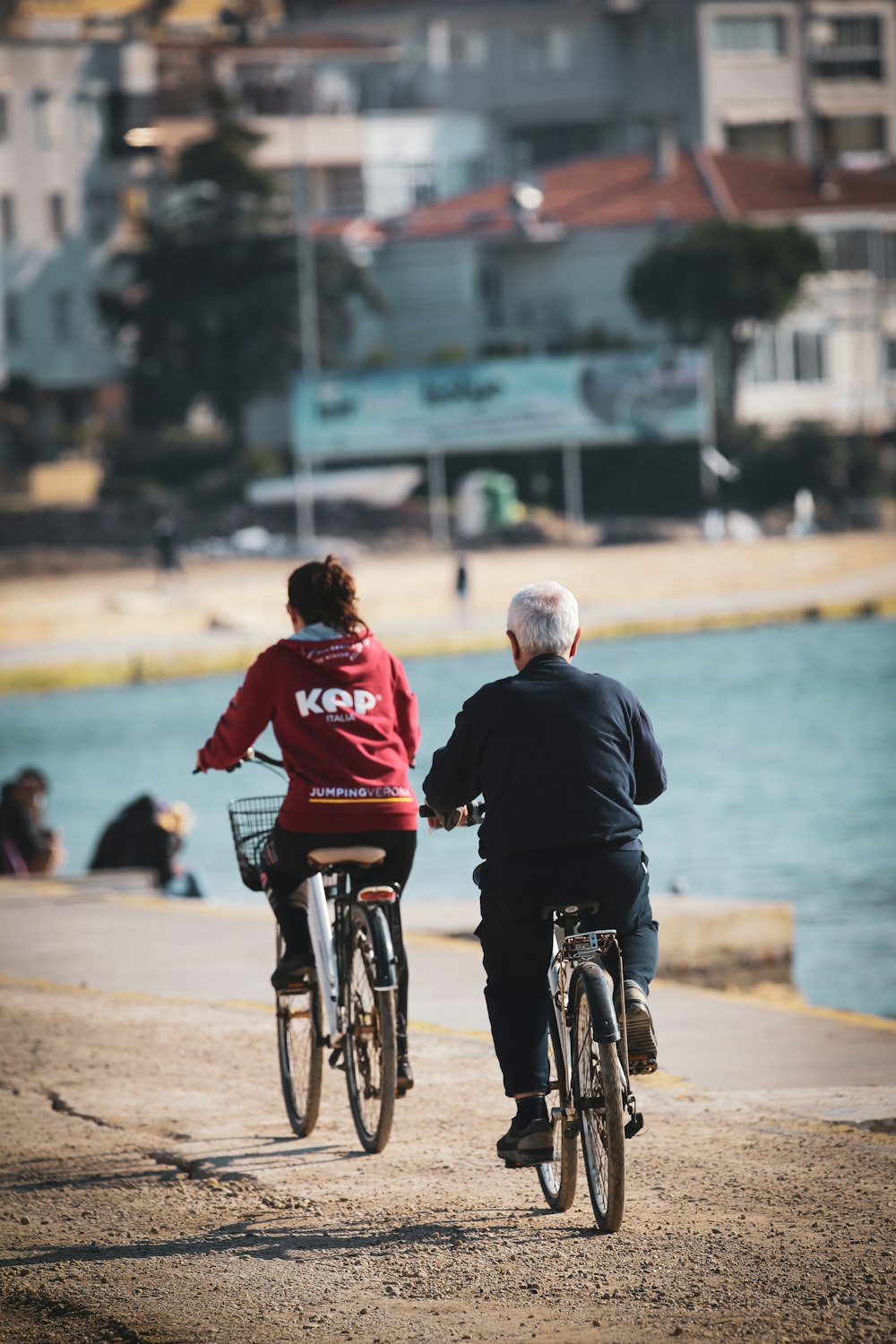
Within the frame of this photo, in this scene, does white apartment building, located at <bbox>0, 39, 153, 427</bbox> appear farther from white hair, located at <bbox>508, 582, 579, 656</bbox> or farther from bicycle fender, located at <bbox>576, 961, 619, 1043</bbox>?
bicycle fender, located at <bbox>576, 961, 619, 1043</bbox>

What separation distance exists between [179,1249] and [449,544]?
61723mm

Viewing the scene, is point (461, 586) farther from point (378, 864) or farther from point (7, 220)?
point (378, 864)

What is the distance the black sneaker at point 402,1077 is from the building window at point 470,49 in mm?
91012

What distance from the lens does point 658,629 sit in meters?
53.7

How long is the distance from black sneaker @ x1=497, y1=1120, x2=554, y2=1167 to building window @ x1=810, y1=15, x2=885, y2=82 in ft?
312

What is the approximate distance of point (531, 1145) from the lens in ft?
19.4

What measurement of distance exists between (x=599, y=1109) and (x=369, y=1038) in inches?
50.4

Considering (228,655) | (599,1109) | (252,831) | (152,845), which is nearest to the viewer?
(599,1109)

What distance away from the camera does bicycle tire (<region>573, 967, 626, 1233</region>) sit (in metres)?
5.60

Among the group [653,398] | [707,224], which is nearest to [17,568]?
[653,398]

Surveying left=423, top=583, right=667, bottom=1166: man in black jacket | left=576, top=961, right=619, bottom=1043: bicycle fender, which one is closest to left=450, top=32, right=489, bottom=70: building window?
left=423, top=583, right=667, bottom=1166: man in black jacket

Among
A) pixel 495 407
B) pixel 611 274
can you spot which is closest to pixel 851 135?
pixel 611 274

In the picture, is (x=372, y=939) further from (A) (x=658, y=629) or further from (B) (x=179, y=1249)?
(A) (x=658, y=629)

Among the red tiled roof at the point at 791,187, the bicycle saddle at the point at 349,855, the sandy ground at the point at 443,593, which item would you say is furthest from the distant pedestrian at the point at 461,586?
the bicycle saddle at the point at 349,855
